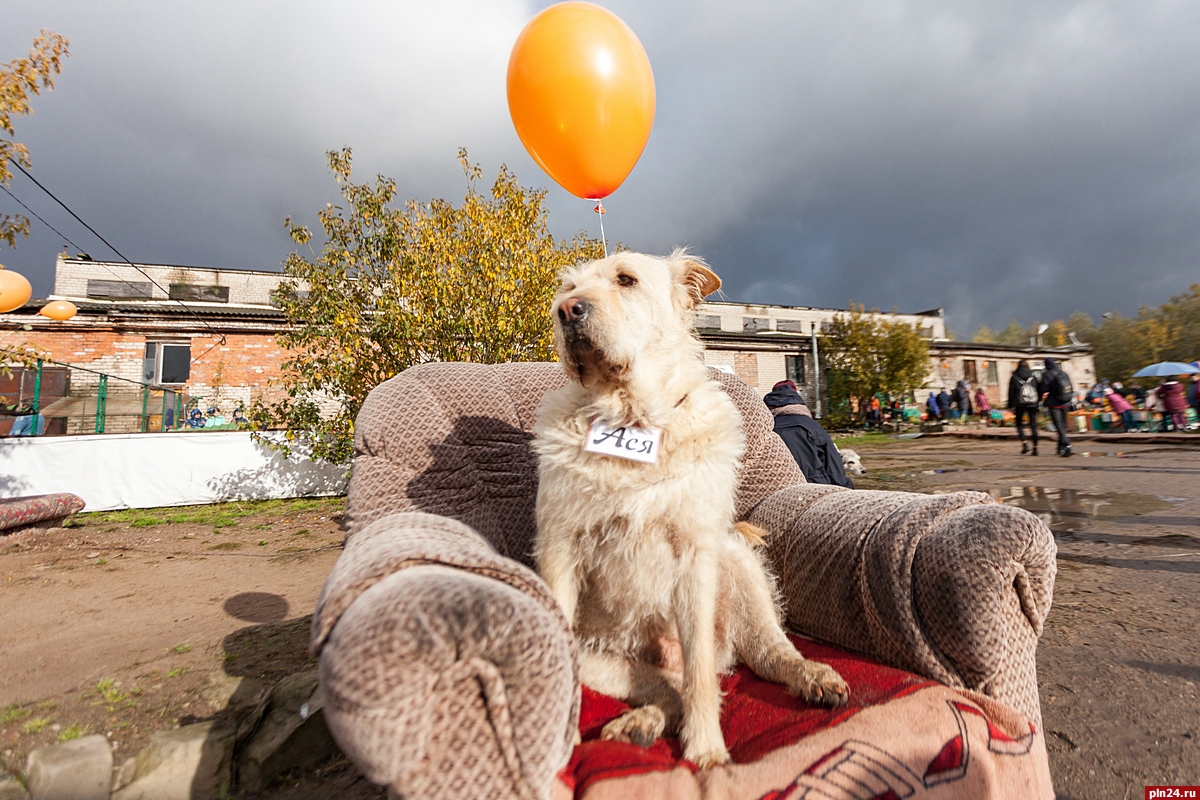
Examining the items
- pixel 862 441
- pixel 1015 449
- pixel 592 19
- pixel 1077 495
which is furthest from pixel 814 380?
pixel 592 19

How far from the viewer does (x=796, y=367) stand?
28.0m

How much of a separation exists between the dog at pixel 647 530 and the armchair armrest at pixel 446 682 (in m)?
0.62

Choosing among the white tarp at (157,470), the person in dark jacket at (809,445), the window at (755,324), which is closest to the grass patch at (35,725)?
the person in dark jacket at (809,445)

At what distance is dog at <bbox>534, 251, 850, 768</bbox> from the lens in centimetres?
185

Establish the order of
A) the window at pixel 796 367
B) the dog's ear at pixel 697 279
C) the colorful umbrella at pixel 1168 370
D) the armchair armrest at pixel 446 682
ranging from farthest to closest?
the window at pixel 796 367 → the colorful umbrella at pixel 1168 370 → the dog's ear at pixel 697 279 → the armchair armrest at pixel 446 682

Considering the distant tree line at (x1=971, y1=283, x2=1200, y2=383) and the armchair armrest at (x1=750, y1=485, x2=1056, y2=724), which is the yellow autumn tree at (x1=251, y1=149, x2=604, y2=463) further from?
the distant tree line at (x1=971, y1=283, x2=1200, y2=383)

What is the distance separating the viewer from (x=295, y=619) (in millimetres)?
4301

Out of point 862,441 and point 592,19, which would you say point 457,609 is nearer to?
point 592,19

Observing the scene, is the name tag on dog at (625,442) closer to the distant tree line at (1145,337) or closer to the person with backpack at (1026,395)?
the person with backpack at (1026,395)

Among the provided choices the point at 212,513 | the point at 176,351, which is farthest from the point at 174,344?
the point at 212,513

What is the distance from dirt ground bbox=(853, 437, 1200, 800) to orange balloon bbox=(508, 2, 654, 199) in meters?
4.07

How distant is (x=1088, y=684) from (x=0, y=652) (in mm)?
6601

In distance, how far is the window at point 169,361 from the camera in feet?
55.0

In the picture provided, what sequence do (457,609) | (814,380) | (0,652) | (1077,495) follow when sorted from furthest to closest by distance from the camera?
1. (814,380)
2. (1077,495)
3. (0,652)
4. (457,609)
